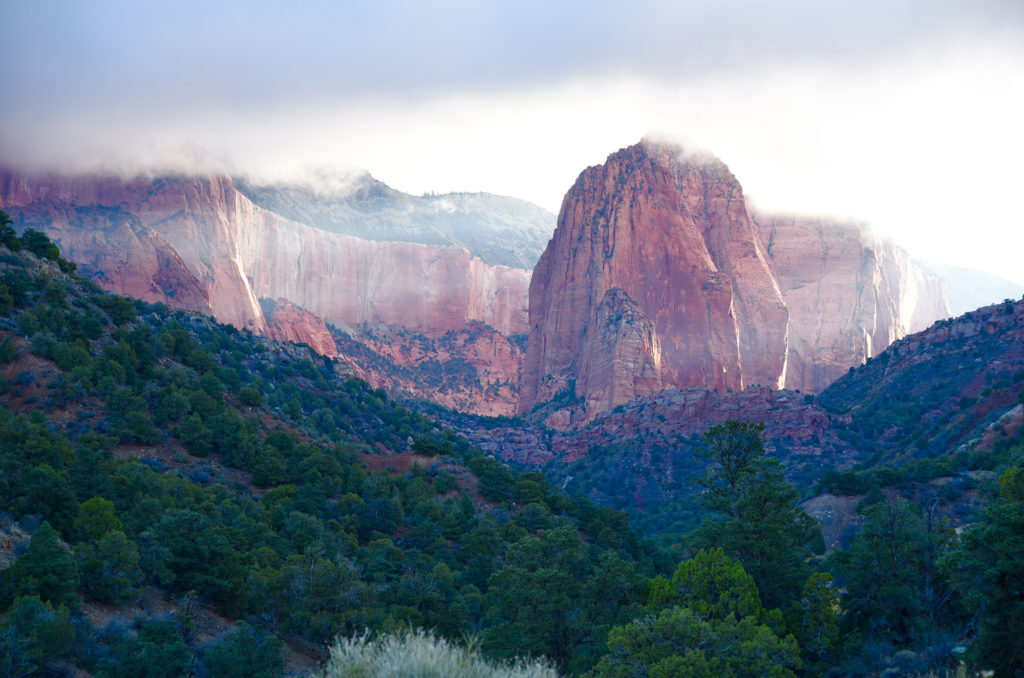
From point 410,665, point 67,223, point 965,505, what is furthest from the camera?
point 67,223

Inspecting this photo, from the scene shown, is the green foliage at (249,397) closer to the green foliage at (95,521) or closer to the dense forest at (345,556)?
the dense forest at (345,556)

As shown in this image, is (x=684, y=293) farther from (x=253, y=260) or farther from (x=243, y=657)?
(x=243, y=657)

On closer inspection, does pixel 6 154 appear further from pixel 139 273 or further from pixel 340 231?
pixel 340 231

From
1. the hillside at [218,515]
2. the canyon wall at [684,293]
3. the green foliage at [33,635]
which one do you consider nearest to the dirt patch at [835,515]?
the hillside at [218,515]

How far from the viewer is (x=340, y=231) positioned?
639 ft

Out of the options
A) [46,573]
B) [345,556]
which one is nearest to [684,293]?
[345,556]

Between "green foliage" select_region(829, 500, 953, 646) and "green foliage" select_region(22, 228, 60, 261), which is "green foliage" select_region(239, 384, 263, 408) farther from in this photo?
"green foliage" select_region(829, 500, 953, 646)

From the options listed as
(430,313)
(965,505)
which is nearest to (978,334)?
(965,505)

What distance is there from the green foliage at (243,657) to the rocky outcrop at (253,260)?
77477mm

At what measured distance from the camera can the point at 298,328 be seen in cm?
12169

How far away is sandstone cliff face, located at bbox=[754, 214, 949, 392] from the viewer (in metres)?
129

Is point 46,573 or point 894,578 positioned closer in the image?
point 46,573

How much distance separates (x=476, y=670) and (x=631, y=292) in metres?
100

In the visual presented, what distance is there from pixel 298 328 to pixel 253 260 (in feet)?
93.3
